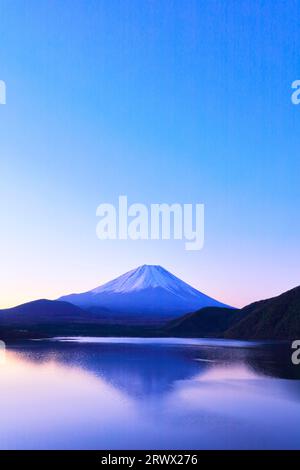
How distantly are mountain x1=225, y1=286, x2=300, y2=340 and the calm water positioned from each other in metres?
63.5

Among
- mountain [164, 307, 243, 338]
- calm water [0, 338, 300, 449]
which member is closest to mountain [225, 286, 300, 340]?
mountain [164, 307, 243, 338]

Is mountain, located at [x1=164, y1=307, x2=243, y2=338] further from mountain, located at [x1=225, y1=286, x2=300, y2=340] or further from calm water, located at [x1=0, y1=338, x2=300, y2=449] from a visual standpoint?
calm water, located at [x1=0, y1=338, x2=300, y2=449]

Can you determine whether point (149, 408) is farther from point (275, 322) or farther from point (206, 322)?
point (206, 322)

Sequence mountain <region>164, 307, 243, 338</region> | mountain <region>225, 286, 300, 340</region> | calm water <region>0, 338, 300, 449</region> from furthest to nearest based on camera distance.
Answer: mountain <region>164, 307, 243, 338</region>, mountain <region>225, 286, 300, 340</region>, calm water <region>0, 338, 300, 449</region>

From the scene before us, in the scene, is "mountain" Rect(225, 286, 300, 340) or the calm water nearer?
the calm water


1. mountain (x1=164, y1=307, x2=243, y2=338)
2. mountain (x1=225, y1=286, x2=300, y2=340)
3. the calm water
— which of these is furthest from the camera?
mountain (x1=164, y1=307, x2=243, y2=338)

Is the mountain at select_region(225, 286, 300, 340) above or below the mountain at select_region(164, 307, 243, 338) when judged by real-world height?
above

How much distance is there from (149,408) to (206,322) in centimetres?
13522

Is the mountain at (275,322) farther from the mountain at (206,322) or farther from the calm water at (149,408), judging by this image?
the calm water at (149,408)

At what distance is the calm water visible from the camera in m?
15.3
